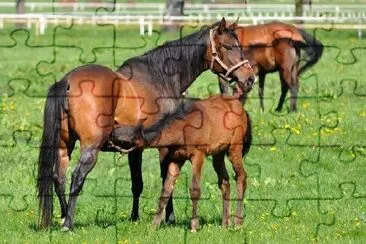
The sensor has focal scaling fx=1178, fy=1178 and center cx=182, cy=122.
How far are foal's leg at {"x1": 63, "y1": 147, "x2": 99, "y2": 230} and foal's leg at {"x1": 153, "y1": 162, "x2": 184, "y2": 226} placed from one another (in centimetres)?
→ 85

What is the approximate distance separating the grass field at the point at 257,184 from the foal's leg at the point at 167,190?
0.16 meters

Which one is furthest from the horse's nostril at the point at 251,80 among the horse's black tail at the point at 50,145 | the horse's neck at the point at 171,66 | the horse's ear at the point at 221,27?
the horse's black tail at the point at 50,145

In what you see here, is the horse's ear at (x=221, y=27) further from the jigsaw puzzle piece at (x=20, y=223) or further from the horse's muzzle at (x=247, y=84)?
the jigsaw puzzle piece at (x=20, y=223)

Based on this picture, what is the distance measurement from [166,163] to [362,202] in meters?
3.01

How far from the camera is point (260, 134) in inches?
829

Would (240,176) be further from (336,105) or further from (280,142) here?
(336,105)

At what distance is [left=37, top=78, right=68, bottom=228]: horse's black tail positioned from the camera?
43.4 ft

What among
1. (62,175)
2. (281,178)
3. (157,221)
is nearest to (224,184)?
(157,221)

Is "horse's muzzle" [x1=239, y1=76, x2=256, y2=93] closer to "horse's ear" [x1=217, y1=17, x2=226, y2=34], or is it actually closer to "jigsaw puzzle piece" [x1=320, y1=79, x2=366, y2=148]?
"horse's ear" [x1=217, y1=17, x2=226, y2=34]

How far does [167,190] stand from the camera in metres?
13.3

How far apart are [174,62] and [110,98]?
4.01 feet

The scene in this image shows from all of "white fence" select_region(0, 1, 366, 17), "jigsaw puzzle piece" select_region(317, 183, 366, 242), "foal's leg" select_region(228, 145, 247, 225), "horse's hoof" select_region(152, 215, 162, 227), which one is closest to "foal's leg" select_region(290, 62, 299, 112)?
"jigsaw puzzle piece" select_region(317, 183, 366, 242)

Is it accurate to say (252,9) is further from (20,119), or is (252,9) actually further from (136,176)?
(136,176)

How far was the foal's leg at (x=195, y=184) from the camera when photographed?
1312 cm
